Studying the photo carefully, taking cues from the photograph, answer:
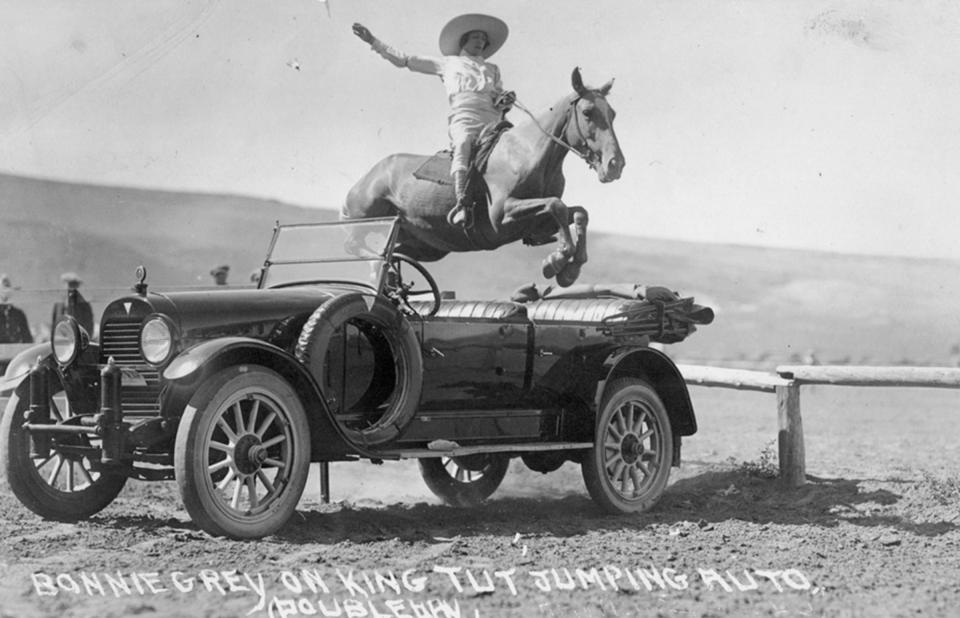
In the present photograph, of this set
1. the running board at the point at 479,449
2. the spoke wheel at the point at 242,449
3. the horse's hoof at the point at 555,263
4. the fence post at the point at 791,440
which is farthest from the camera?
the horse's hoof at the point at 555,263

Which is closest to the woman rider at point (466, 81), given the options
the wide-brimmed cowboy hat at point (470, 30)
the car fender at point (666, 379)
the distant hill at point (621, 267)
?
the wide-brimmed cowboy hat at point (470, 30)

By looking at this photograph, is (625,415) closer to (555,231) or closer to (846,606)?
(555,231)

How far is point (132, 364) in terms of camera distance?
6094mm

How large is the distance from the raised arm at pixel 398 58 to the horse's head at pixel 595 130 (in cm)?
123

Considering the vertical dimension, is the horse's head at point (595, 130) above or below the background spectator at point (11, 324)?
above

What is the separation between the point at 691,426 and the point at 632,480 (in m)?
0.66

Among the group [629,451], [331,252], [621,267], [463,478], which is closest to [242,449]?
[331,252]

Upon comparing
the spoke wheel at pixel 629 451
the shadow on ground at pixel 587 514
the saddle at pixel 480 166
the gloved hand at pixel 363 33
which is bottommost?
the shadow on ground at pixel 587 514

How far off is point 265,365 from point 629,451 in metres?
2.95

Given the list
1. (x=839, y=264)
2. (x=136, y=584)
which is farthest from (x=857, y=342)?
(x=136, y=584)

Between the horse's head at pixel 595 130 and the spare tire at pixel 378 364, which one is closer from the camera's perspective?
the spare tire at pixel 378 364

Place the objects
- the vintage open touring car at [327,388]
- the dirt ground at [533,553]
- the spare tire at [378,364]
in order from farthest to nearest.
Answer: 1. the spare tire at [378,364]
2. the vintage open touring car at [327,388]
3. the dirt ground at [533,553]

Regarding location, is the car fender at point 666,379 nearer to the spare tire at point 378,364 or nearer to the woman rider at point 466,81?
the spare tire at point 378,364

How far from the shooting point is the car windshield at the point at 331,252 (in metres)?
6.92
